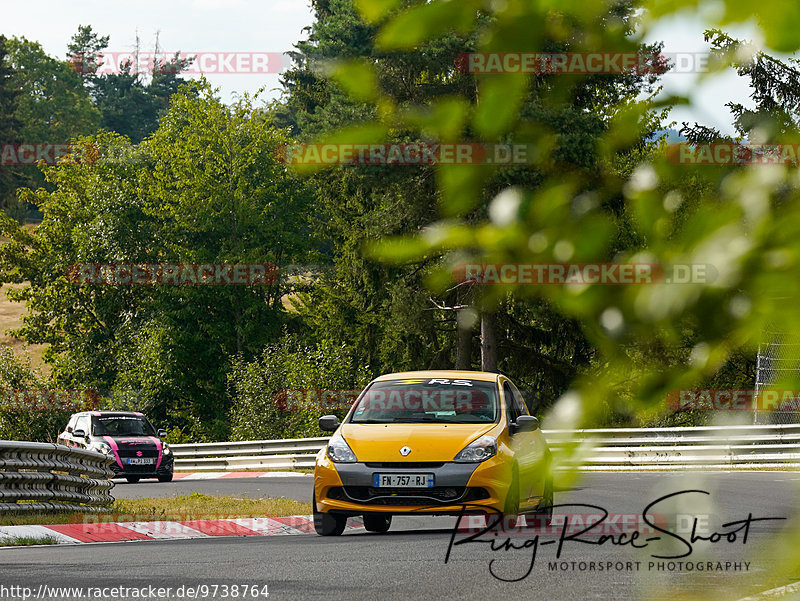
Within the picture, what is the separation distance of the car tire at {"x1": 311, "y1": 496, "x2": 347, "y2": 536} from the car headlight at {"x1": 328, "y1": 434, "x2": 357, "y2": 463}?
1.52 feet

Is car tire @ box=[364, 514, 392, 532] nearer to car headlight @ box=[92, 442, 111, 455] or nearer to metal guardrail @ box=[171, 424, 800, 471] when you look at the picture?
metal guardrail @ box=[171, 424, 800, 471]

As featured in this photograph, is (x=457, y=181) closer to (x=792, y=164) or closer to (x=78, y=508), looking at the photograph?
(x=792, y=164)

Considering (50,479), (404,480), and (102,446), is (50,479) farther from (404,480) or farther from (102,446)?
(102,446)

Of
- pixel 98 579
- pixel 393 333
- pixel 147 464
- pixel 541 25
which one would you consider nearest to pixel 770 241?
pixel 541 25

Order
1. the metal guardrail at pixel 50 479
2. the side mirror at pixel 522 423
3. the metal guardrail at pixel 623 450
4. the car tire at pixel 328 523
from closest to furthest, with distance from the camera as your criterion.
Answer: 1. the metal guardrail at pixel 623 450
2. the side mirror at pixel 522 423
3. the car tire at pixel 328 523
4. the metal guardrail at pixel 50 479

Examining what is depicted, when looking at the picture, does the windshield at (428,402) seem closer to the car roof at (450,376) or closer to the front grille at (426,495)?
the car roof at (450,376)

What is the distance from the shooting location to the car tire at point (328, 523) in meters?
11.0

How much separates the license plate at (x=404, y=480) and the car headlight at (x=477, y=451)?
318 mm

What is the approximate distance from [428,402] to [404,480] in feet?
4.33

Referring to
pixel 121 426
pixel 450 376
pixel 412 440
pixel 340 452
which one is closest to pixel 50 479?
pixel 340 452

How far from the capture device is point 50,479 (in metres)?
13.0

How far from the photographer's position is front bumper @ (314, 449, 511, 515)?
1038 cm

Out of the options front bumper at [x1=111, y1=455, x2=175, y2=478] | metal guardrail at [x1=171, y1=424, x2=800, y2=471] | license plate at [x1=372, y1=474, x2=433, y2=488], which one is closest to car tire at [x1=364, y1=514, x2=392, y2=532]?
license plate at [x1=372, y1=474, x2=433, y2=488]

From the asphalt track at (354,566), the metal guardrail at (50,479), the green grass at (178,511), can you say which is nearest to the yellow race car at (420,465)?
the asphalt track at (354,566)
